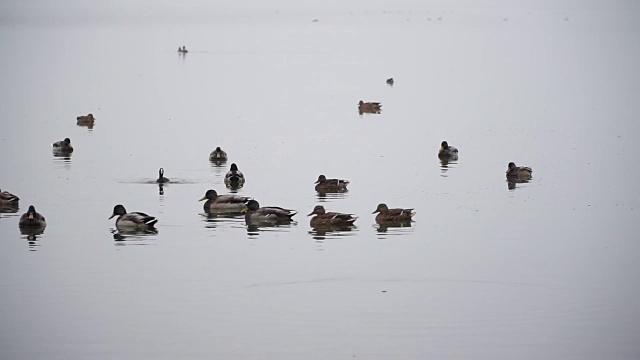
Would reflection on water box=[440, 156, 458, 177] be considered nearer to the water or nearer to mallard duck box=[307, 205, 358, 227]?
the water

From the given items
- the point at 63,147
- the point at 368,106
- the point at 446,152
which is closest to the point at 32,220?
the point at 63,147

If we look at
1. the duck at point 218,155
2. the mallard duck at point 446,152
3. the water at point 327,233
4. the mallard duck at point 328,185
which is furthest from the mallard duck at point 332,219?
the mallard duck at point 446,152

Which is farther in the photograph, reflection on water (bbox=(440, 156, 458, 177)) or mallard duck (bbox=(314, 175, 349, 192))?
reflection on water (bbox=(440, 156, 458, 177))

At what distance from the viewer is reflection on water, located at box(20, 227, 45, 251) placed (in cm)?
1664

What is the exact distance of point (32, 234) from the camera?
56.6 ft

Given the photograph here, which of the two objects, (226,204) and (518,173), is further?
(518,173)

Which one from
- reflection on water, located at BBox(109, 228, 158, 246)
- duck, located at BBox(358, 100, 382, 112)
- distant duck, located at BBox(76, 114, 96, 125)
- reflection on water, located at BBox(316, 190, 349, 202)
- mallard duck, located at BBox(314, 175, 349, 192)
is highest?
duck, located at BBox(358, 100, 382, 112)

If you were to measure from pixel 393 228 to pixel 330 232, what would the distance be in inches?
38.3

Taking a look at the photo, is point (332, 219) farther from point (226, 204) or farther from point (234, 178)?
point (234, 178)

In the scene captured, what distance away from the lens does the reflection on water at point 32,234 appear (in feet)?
54.6

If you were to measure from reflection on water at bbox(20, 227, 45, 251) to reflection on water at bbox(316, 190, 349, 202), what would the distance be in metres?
5.07

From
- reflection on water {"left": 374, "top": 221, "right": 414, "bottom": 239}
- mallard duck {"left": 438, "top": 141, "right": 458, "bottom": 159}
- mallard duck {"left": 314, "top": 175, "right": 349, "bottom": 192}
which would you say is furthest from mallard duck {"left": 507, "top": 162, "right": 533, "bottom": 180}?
reflection on water {"left": 374, "top": 221, "right": 414, "bottom": 239}

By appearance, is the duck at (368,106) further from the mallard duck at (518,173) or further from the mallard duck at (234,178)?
the mallard duck at (234,178)

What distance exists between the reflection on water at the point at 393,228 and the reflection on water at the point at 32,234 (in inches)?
194
